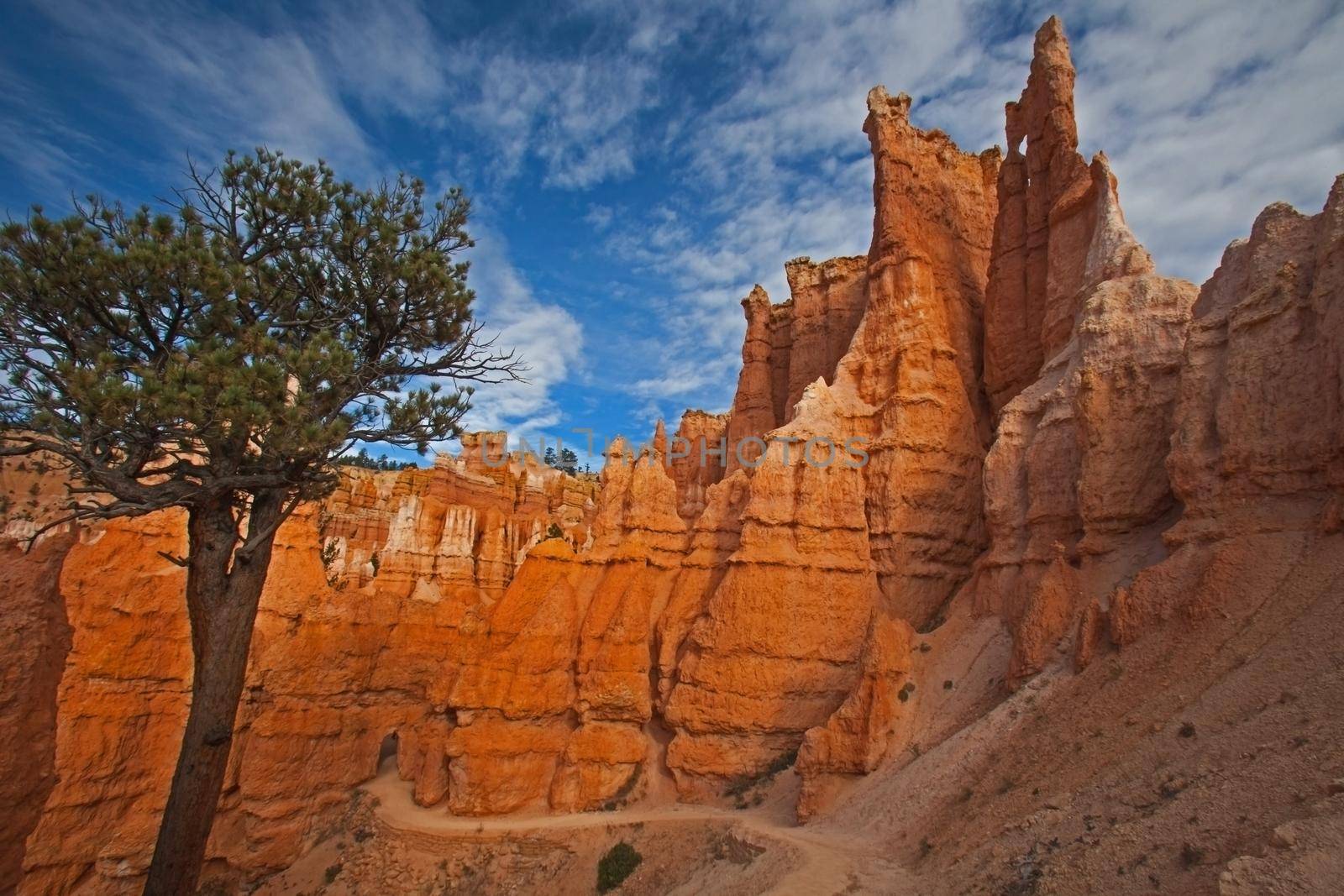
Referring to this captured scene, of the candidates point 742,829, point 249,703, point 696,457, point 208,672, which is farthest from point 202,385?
point 696,457

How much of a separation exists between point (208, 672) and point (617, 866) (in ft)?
39.5

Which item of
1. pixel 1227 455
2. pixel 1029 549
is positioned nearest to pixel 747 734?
pixel 1029 549

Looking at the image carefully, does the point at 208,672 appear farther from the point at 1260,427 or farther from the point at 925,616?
the point at 925,616

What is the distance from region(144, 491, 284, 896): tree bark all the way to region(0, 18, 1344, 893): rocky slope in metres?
2.01

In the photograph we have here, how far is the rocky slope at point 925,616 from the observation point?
10211 millimetres

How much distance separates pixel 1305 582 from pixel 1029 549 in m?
6.95

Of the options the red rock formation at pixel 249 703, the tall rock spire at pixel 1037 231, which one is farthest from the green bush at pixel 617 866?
the tall rock spire at pixel 1037 231

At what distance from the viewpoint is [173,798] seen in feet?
31.4

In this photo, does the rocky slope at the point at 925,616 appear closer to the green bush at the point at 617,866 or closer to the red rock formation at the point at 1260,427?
the red rock formation at the point at 1260,427

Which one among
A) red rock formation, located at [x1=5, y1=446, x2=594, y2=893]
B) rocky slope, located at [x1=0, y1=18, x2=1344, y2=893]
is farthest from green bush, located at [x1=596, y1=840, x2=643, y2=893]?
red rock formation, located at [x1=5, y1=446, x2=594, y2=893]

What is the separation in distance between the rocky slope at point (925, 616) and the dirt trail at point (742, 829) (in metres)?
0.57

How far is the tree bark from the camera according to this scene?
9422 millimetres

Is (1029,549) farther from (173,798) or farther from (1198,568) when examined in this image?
(173,798)

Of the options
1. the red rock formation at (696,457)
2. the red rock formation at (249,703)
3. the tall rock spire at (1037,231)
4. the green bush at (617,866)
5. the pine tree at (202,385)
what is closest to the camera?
the pine tree at (202,385)
